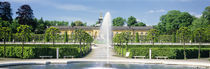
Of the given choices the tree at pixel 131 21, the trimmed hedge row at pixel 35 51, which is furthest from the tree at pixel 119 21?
the trimmed hedge row at pixel 35 51

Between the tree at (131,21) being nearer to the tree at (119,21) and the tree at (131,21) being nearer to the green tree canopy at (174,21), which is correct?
the tree at (119,21)

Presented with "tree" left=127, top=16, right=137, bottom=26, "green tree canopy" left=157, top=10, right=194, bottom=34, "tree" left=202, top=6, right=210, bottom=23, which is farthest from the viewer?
"tree" left=127, top=16, right=137, bottom=26

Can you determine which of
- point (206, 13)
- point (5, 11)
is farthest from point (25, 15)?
point (206, 13)

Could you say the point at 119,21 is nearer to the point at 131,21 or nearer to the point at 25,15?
the point at 131,21

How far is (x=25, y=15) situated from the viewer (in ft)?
192

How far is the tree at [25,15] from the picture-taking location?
2280 inches

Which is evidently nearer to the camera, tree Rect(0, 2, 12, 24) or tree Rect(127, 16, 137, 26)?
tree Rect(0, 2, 12, 24)

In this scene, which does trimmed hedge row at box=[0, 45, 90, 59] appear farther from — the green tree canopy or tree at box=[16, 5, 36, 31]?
the green tree canopy

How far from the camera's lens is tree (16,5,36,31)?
5790 cm

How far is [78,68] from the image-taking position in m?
13.5

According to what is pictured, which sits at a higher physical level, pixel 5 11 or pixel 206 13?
pixel 5 11

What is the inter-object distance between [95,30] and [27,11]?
24.6 metres

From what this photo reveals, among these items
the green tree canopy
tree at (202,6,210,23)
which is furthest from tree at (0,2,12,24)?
tree at (202,6,210,23)

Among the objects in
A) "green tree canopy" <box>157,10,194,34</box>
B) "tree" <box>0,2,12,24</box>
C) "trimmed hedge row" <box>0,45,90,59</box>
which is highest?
"tree" <box>0,2,12,24</box>
